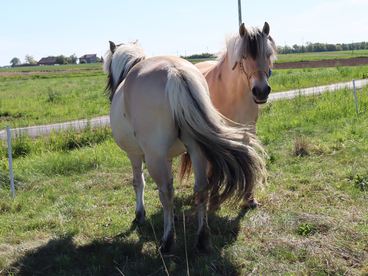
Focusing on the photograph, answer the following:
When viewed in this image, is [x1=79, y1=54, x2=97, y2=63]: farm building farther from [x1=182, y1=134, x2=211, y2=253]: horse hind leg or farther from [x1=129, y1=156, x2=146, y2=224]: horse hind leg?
[x1=182, y1=134, x2=211, y2=253]: horse hind leg

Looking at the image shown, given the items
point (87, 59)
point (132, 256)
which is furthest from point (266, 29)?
point (87, 59)

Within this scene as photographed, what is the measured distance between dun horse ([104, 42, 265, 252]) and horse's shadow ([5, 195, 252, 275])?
19 centimetres

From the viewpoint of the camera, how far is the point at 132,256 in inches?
165

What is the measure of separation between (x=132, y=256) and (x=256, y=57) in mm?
2386

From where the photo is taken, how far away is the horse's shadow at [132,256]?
150 inches

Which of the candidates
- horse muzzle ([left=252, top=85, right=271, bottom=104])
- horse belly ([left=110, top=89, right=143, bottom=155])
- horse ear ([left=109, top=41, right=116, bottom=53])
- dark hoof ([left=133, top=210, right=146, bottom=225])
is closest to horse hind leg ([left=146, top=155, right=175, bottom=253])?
horse belly ([left=110, top=89, right=143, bottom=155])

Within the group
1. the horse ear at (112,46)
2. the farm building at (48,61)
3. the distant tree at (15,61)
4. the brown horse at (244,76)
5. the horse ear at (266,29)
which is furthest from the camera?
the distant tree at (15,61)

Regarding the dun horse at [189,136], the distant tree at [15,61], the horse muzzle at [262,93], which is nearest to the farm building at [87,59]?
the distant tree at [15,61]

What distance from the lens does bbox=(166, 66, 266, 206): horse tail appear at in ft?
12.0

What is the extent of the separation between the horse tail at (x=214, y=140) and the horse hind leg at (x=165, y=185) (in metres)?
0.36

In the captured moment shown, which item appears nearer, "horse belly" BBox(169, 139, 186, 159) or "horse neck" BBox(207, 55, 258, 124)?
"horse belly" BBox(169, 139, 186, 159)

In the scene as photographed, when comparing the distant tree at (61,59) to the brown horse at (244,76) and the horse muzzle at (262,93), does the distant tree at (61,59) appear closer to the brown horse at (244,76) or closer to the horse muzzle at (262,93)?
the brown horse at (244,76)

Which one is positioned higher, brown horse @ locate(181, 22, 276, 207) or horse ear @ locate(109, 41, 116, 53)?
horse ear @ locate(109, 41, 116, 53)

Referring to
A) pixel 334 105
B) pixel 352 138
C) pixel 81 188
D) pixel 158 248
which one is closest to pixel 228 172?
pixel 158 248
